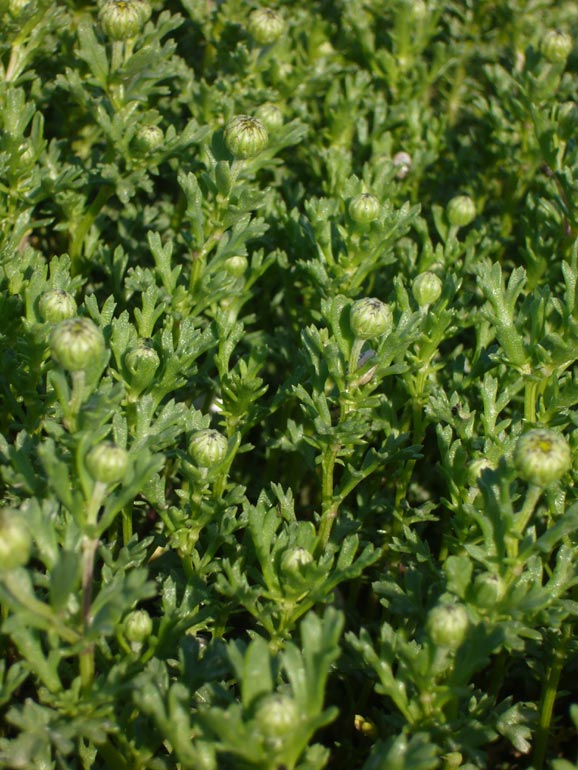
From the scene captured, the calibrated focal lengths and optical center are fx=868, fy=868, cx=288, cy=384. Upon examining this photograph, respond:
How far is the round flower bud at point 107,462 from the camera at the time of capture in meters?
1.66

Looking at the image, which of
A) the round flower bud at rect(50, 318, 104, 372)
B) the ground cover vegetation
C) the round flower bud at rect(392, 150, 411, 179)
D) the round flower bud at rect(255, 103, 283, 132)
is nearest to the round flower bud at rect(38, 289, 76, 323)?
the ground cover vegetation

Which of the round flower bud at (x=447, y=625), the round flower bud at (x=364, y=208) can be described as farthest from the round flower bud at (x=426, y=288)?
the round flower bud at (x=447, y=625)

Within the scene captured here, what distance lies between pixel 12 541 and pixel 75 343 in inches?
17.3

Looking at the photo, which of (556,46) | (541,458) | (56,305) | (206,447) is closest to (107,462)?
(206,447)

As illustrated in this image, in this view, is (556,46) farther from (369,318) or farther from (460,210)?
(369,318)

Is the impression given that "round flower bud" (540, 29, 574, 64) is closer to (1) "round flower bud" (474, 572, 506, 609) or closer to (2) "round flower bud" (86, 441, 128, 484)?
(1) "round flower bud" (474, 572, 506, 609)

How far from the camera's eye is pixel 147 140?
2662mm

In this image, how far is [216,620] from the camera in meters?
2.13

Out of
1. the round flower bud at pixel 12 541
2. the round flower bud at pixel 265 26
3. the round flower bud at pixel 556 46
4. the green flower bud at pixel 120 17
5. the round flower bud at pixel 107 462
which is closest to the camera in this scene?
the round flower bud at pixel 12 541

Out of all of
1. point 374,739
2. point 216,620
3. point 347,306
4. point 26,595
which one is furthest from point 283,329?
point 26,595

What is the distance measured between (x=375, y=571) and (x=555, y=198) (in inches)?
53.9

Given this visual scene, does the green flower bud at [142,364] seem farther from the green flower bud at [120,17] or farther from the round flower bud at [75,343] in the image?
the green flower bud at [120,17]

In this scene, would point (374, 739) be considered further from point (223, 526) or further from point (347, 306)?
point (347, 306)

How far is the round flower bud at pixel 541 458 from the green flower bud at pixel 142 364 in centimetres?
88
